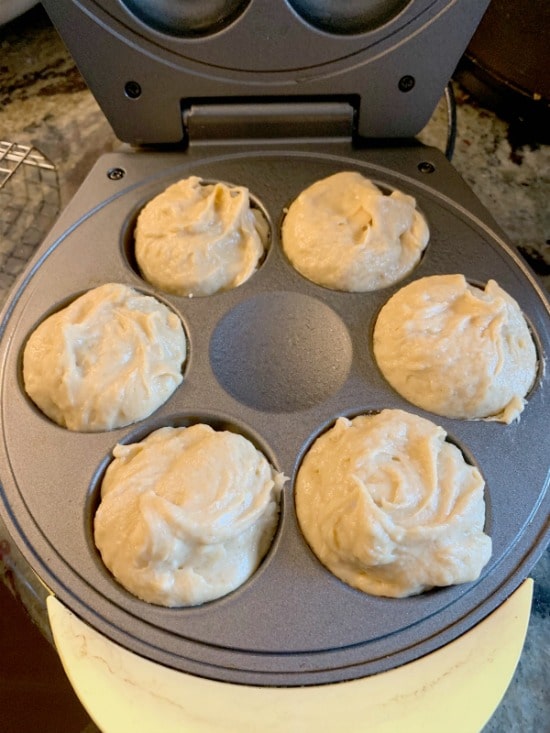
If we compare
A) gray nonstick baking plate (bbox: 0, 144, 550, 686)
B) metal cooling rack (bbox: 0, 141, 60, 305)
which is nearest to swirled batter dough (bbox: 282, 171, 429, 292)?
gray nonstick baking plate (bbox: 0, 144, 550, 686)

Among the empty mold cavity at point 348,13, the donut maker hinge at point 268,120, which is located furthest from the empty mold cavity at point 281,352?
the empty mold cavity at point 348,13

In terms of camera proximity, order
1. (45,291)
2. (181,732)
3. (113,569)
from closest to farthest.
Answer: (181,732)
(113,569)
(45,291)

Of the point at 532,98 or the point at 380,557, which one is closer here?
the point at 380,557

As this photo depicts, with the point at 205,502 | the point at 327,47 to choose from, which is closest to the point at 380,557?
the point at 205,502

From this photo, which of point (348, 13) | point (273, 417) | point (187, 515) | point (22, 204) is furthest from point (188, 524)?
point (22, 204)

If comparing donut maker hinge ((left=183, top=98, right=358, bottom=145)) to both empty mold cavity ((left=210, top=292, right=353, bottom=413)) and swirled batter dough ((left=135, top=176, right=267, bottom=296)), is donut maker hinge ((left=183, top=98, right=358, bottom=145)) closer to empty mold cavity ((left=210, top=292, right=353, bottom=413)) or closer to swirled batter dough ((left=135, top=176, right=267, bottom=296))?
swirled batter dough ((left=135, top=176, right=267, bottom=296))

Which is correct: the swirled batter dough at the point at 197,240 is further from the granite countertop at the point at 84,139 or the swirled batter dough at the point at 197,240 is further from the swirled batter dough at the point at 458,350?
the granite countertop at the point at 84,139

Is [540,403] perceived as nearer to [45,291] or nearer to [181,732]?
[181,732]
